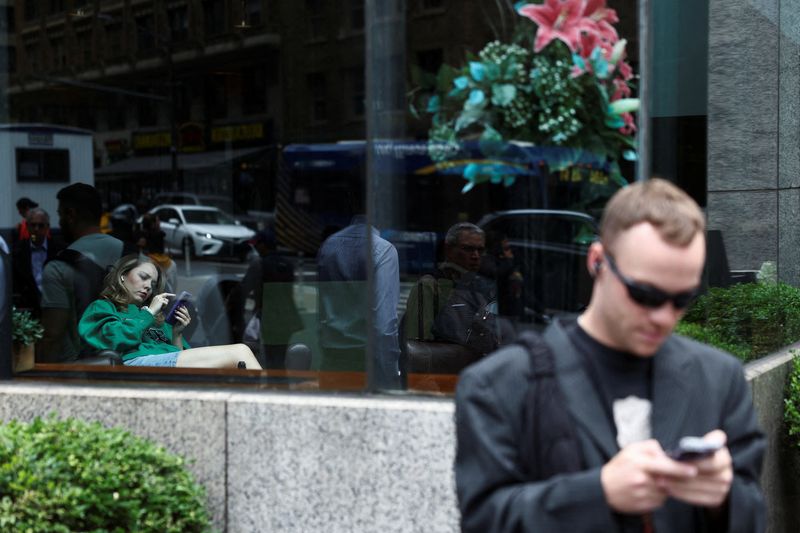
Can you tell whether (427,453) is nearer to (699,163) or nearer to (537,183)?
(537,183)

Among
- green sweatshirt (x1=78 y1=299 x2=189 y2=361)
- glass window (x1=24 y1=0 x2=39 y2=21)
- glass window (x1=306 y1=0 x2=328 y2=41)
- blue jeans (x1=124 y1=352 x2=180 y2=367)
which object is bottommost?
blue jeans (x1=124 y1=352 x2=180 y2=367)

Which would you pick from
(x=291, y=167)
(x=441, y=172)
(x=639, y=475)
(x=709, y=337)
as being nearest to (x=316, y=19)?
(x=291, y=167)

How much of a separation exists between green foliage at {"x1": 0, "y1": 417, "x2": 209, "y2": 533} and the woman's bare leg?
153cm

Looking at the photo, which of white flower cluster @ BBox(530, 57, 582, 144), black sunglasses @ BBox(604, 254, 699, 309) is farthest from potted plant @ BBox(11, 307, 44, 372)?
black sunglasses @ BBox(604, 254, 699, 309)

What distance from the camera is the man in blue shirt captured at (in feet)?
16.6

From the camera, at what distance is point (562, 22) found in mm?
4949

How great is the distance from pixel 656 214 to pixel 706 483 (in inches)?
20.0

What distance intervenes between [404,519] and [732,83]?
2753mm

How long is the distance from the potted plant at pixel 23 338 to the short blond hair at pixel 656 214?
3.90 metres

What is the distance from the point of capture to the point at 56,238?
8.55 m

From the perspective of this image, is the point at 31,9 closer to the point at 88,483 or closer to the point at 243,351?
the point at 243,351

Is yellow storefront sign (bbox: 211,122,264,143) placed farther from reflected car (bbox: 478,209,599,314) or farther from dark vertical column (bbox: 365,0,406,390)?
reflected car (bbox: 478,209,599,314)

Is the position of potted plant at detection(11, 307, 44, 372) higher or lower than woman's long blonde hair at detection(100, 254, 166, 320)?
lower

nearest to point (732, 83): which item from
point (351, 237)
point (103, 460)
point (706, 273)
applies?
point (706, 273)
